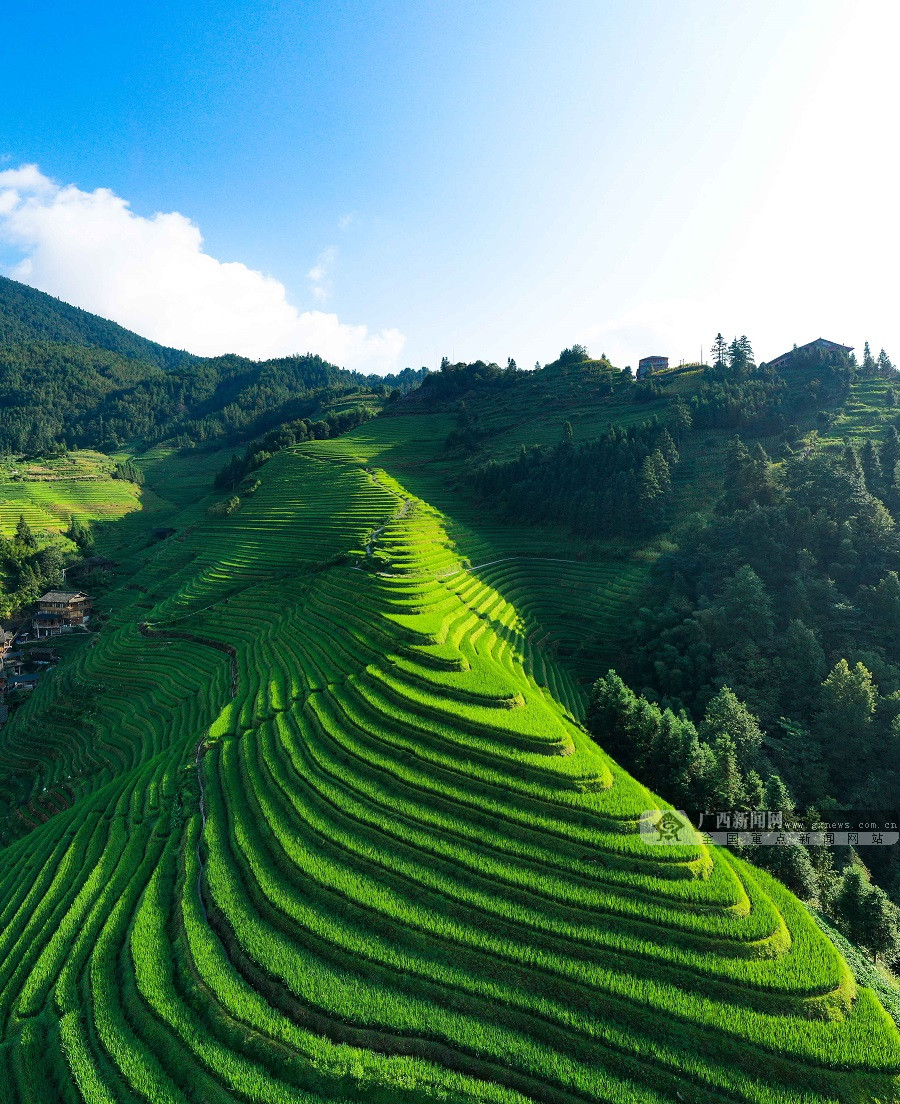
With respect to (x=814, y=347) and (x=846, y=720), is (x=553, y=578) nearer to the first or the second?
(x=846, y=720)

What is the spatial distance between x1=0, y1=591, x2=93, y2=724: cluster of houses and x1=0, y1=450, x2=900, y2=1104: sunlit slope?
28.6m

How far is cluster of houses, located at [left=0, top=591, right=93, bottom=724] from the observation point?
47.8 metres

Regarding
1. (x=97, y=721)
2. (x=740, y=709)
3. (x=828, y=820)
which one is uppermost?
(x=740, y=709)

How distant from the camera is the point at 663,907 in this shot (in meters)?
14.2

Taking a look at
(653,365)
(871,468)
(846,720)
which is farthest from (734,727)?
(653,365)

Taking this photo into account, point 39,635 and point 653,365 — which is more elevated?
point 653,365

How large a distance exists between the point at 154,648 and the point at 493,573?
2933 cm

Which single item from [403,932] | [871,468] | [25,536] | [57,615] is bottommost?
[57,615]

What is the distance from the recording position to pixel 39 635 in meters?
55.7

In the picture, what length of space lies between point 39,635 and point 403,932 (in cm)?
5993

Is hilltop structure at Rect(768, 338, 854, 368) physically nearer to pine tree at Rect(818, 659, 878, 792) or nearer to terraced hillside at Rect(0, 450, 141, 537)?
pine tree at Rect(818, 659, 878, 792)

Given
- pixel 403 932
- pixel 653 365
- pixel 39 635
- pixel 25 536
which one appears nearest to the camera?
pixel 403 932

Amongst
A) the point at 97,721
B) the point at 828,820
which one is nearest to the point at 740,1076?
the point at 828,820

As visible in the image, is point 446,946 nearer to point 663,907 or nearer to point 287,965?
point 287,965
